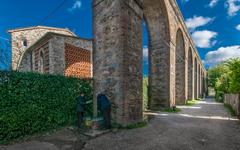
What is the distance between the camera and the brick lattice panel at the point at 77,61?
14789 mm

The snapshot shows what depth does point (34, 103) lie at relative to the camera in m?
6.21

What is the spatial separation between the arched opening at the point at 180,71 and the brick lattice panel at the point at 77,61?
8.15 meters

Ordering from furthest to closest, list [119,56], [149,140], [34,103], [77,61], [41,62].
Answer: [41,62]
[77,61]
[119,56]
[34,103]
[149,140]

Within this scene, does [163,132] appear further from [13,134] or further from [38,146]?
[13,134]

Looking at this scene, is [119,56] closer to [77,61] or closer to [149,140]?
[149,140]

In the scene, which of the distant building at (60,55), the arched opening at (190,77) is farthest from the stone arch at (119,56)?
the arched opening at (190,77)

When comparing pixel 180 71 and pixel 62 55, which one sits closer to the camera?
pixel 62 55

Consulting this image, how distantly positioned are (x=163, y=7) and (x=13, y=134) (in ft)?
35.7

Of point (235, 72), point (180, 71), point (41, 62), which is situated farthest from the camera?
point (180, 71)

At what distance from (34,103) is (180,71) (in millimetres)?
14670

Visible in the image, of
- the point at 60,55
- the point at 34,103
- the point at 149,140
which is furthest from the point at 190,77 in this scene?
the point at 34,103

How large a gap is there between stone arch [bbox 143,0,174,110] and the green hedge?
258 inches

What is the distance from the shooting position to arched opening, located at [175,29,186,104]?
17.6m

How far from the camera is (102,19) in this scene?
7.88 metres
